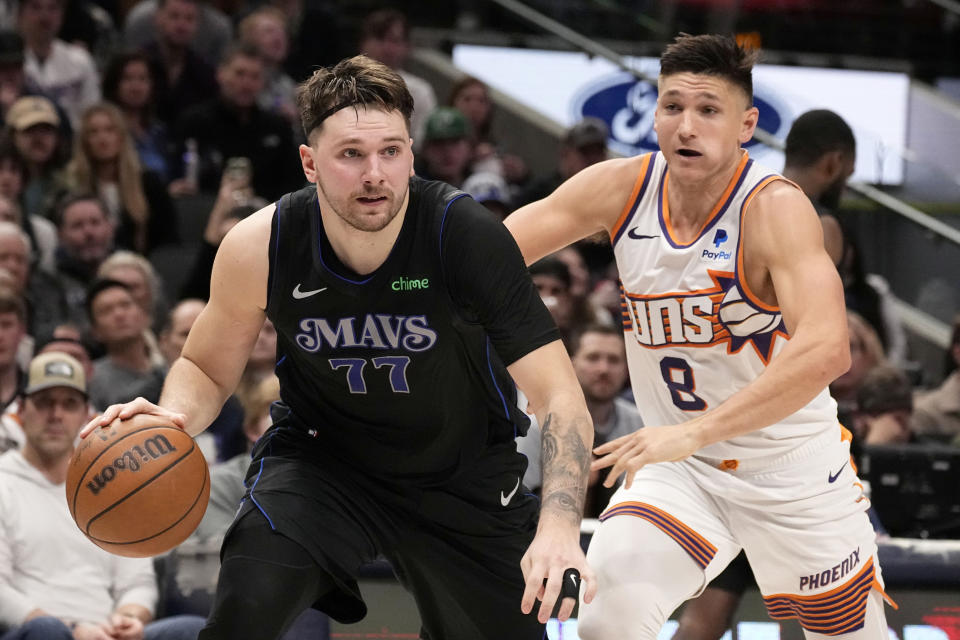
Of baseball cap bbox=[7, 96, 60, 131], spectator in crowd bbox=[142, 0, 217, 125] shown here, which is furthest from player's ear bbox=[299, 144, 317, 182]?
spectator in crowd bbox=[142, 0, 217, 125]

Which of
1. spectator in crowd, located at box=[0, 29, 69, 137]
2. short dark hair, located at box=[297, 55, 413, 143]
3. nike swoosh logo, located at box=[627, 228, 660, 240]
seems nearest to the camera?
short dark hair, located at box=[297, 55, 413, 143]

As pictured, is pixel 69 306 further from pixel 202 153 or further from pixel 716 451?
pixel 716 451

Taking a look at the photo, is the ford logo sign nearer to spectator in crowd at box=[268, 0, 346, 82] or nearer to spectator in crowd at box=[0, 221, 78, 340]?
spectator in crowd at box=[268, 0, 346, 82]

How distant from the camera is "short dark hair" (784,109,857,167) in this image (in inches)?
204

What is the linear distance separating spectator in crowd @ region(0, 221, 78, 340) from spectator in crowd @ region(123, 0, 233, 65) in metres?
2.37

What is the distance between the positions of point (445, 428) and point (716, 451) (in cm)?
87

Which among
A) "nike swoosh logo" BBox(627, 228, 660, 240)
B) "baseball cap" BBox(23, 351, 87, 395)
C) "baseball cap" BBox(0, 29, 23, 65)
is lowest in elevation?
"baseball cap" BBox(23, 351, 87, 395)

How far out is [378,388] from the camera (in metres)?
3.65

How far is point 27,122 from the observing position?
7688 millimetres

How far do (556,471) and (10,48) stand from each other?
6.23 m

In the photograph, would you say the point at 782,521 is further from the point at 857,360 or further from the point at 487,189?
the point at 487,189

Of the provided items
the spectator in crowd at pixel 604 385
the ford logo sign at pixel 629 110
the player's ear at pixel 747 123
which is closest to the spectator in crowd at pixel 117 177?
the spectator in crowd at pixel 604 385

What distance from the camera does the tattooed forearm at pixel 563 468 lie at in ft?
10.5

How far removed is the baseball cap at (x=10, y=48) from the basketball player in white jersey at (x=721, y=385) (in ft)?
17.4
